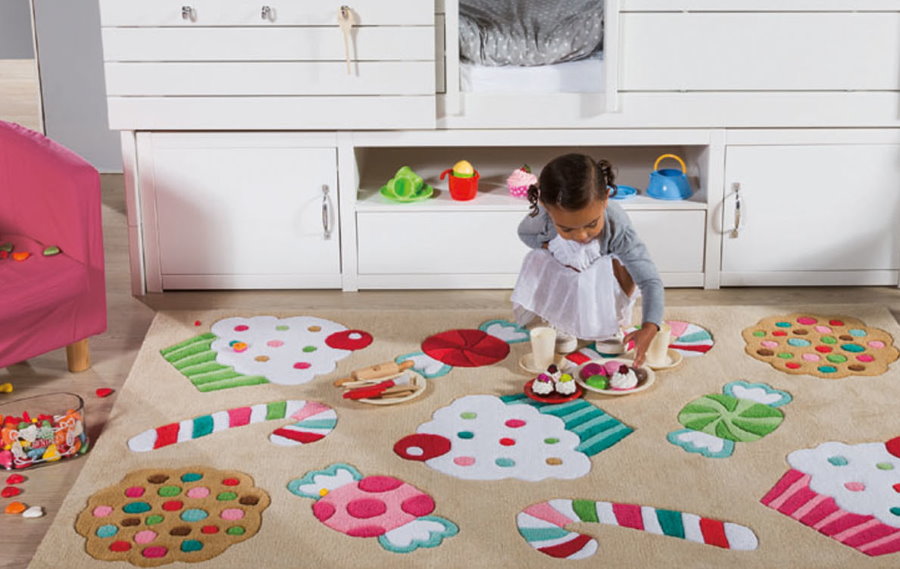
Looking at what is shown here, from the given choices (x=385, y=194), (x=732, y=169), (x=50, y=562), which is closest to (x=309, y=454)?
(x=50, y=562)

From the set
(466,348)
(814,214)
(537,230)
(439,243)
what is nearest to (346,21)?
(439,243)

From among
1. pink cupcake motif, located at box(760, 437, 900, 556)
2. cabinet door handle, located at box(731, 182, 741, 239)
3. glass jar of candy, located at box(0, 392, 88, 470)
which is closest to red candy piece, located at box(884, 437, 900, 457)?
pink cupcake motif, located at box(760, 437, 900, 556)

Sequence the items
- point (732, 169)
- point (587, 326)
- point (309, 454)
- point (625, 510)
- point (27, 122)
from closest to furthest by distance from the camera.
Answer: point (625, 510) < point (309, 454) < point (587, 326) < point (732, 169) < point (27, 122)

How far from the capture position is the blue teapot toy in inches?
125

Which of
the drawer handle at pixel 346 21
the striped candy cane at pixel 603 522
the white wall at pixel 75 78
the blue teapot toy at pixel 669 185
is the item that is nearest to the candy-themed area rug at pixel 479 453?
the striped candy cane at pixel 603 522

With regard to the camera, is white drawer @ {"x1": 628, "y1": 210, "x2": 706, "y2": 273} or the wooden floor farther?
white drawer @ {"x1": 628, "y1": 210, "x2": 706, "y2": 273}

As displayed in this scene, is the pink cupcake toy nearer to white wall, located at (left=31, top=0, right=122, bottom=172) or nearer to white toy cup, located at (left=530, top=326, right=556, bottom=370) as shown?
white toy cup, located at (left=530, top=326, right=556, bottom=370)

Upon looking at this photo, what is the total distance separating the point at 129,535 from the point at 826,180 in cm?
202

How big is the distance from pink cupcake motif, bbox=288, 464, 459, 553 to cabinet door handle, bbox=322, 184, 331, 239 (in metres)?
1.05

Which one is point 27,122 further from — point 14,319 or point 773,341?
point 773,341

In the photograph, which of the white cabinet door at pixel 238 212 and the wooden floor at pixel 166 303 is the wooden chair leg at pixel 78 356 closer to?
the wooden floor at pixel 166 303

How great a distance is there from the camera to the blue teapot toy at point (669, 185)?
3.17m

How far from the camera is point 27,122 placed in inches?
165

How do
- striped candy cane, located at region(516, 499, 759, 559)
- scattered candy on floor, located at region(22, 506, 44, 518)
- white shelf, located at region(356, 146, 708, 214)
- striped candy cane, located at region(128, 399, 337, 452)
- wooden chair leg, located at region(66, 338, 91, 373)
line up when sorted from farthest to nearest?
white shelf, located at region(356, 146, 708, 214)
wooden chair leg, located at region(66, 338, 91, 373)
striped candy cane, located at region(128, 399, 337, 452)
scattered candy on floor, located at region(22, 506, 44, 518)
striped candy cane, located at region(516, 499, 759, 559)
